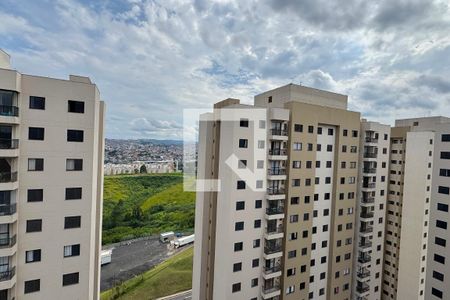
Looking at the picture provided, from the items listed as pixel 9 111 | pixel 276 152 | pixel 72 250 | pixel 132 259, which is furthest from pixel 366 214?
pixel 132 259

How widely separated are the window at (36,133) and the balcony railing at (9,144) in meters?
0.62

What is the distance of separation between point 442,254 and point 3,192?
1257 inches

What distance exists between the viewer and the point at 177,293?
39312 millimetres

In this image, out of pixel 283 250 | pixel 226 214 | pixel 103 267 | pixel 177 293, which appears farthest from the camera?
pixel 103 267

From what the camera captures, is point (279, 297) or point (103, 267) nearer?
point (279, 297)

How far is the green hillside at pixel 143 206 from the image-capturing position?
57.1 meters

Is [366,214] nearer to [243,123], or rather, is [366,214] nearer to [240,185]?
[240,185]

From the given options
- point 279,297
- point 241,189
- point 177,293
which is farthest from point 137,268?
point 241,189

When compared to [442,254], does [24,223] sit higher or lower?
higher

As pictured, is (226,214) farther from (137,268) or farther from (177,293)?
(137,268)

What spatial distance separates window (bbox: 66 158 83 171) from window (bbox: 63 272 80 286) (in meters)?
5.92

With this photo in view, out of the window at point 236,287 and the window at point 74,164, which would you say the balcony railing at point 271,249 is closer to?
the window at point 236,287

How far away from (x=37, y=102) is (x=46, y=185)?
14.3 ft

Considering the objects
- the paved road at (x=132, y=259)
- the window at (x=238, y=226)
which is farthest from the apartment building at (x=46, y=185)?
the paved road at (x=132, y=259)
